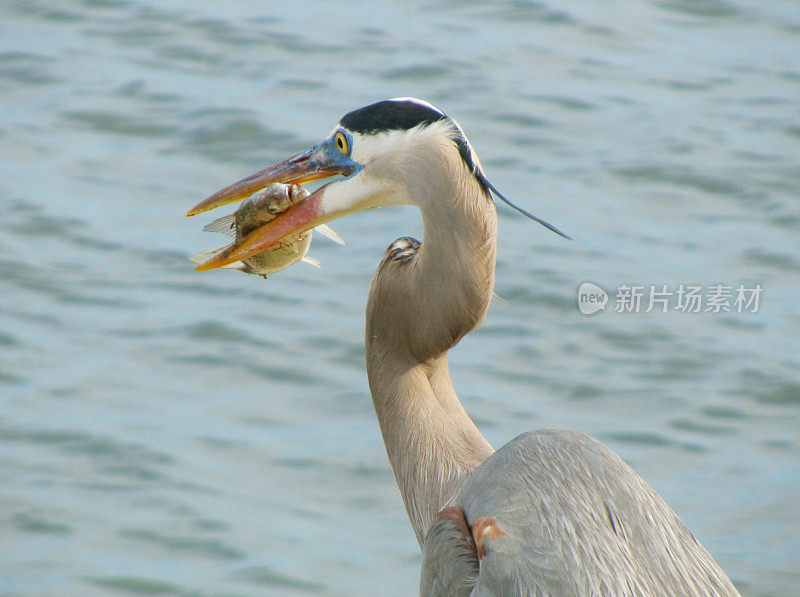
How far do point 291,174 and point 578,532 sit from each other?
155 cm

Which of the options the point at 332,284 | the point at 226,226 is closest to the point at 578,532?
the point at 226,226

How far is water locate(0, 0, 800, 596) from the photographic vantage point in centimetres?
564

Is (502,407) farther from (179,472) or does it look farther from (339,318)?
(179,472)

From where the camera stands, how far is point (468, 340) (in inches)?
276

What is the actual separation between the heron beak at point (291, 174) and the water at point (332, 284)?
6.59 feet

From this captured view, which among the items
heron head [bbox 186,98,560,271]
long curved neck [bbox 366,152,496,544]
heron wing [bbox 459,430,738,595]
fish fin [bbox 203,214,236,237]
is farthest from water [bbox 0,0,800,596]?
heron wing [bbox 459,430,738,595]

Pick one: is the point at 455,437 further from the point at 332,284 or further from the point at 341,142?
the point at 332,284

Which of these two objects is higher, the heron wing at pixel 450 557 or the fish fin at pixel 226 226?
the fish fin at pixel 226 226

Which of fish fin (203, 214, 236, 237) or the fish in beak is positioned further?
fish fin (203, 214, 236, 237)

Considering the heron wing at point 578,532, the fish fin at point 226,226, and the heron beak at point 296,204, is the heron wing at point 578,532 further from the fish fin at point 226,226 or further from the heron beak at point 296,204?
the fish fin at point 226,226

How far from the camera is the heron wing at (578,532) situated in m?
3.04

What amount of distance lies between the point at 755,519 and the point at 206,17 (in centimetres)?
734

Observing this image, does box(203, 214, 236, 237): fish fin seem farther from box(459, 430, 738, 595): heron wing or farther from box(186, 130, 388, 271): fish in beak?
box(459, 430, 738, 595): heron wing

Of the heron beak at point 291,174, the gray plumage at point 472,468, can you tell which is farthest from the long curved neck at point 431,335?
the heron beak at point 291,174
